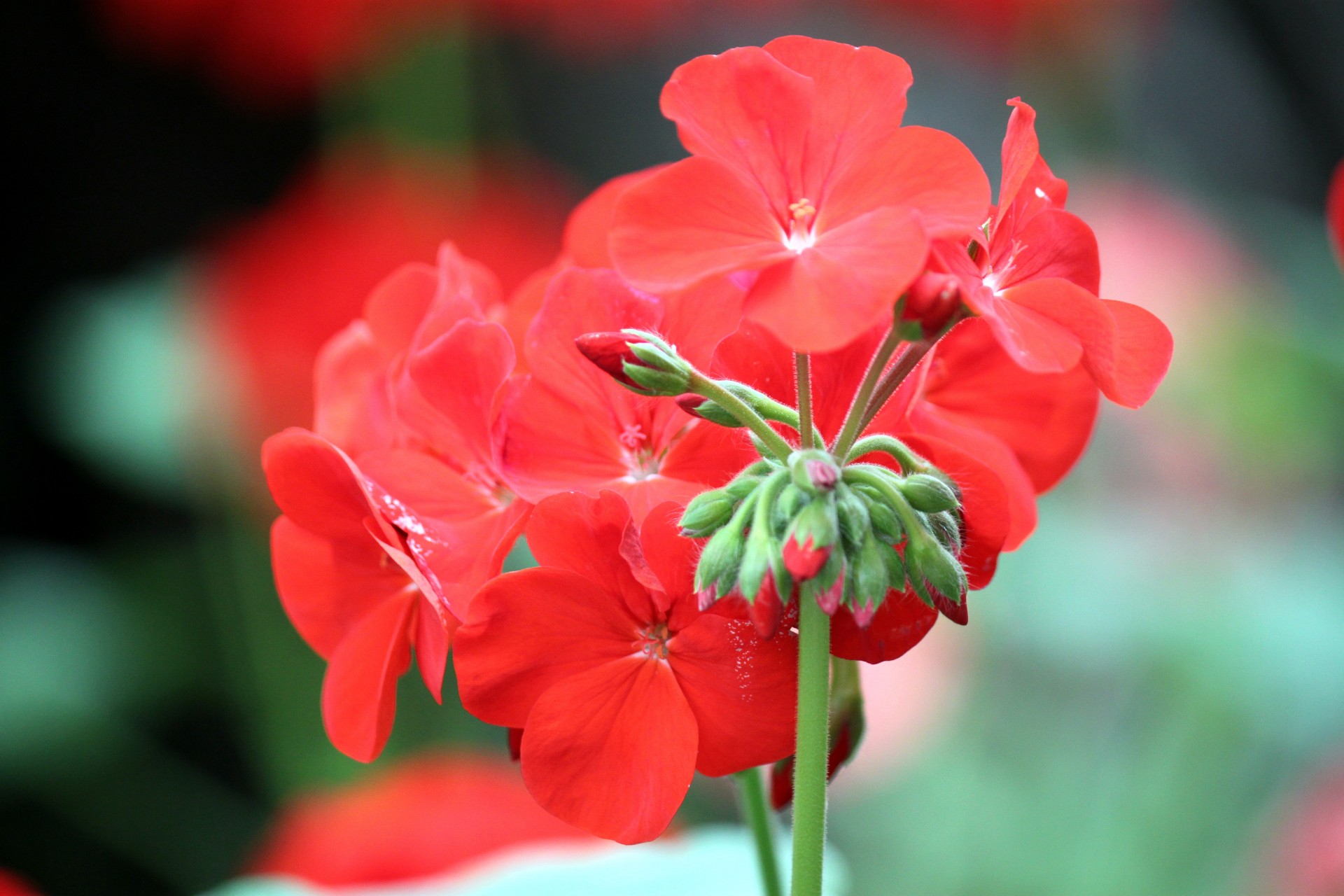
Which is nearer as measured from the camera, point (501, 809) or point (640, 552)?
point (640, 552)

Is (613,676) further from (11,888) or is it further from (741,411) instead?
(11,888)

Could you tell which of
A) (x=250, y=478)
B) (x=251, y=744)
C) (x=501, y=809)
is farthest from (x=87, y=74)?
(x=501, y=809)

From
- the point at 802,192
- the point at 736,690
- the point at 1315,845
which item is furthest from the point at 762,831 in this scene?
the point at 1315,845

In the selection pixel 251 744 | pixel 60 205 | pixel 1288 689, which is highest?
pixel 60 205

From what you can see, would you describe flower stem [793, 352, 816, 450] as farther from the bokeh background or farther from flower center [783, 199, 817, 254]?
the bokeh background

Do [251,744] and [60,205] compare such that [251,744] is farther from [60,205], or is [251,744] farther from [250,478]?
[60,205]

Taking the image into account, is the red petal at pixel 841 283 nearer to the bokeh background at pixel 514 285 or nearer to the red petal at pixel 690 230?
the red petal at pixel 690 230
